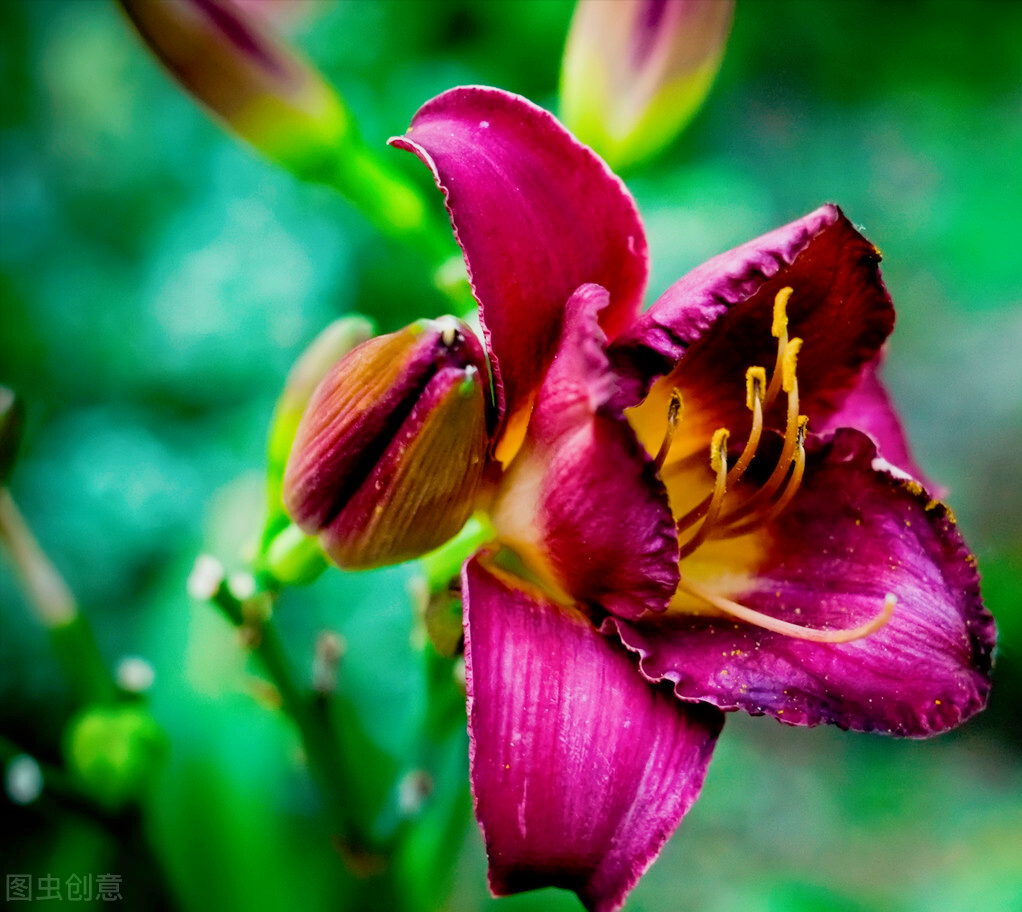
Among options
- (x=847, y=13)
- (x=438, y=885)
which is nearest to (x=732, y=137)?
(x=847, y=13)

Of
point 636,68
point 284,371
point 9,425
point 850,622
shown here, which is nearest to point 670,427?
point 850,622

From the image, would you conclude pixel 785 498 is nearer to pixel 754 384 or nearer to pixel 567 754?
pixel 754 384

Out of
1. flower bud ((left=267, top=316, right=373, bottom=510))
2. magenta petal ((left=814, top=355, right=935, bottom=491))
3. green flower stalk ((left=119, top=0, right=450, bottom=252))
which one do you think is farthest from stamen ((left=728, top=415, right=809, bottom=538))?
green flower stalk ((left=119, top=0, right=450, bottom=252))

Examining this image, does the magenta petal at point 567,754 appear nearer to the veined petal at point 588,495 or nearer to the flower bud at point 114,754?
the veined petal at point 588,495

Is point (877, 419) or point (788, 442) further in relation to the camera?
point (877, 419)

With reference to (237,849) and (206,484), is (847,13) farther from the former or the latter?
(237,849)
